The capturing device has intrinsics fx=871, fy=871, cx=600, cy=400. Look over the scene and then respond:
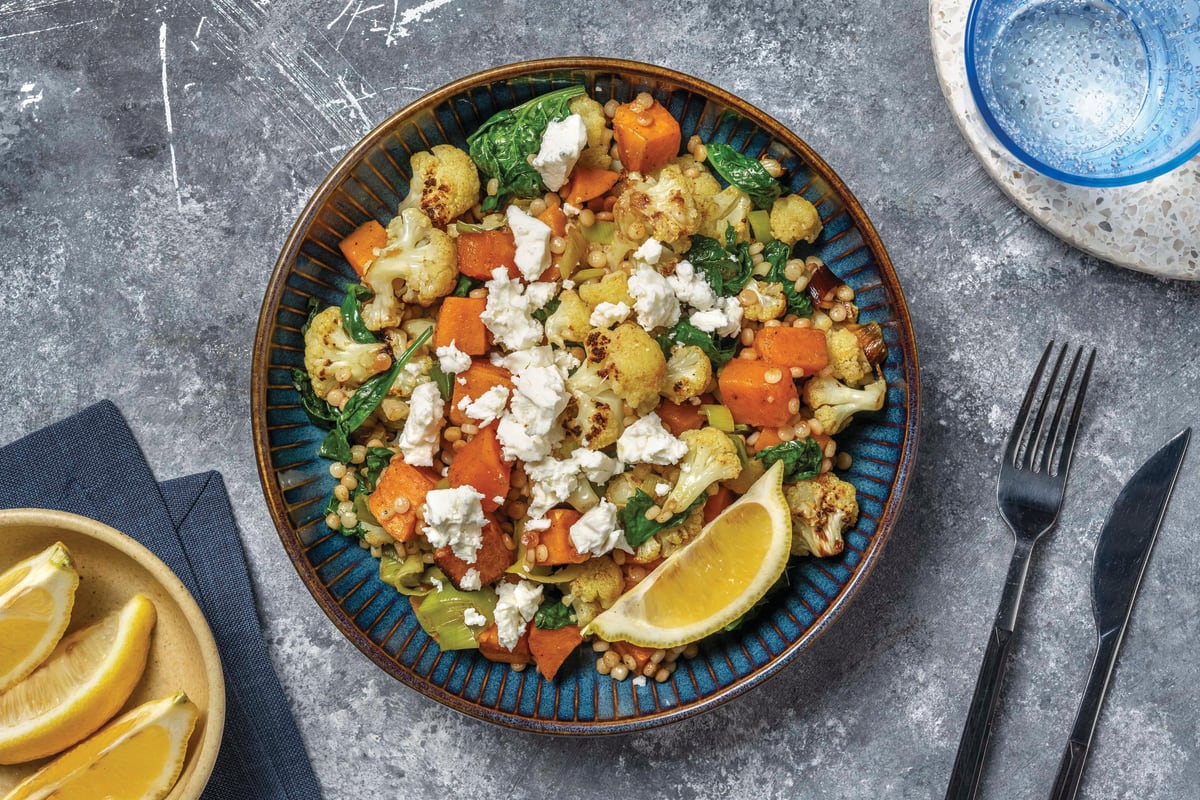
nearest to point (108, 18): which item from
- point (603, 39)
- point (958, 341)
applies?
point (603, 39)

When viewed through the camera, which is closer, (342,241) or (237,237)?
(342,241)

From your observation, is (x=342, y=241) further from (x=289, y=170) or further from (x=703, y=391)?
(x=703, y=391)

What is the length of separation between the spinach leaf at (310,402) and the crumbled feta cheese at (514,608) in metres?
0.75

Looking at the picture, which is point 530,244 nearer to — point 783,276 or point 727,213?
point 727,213

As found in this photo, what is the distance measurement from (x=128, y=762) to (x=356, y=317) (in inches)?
56.3

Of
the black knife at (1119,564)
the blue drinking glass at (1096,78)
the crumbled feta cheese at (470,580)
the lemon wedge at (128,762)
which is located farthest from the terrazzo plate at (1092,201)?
the lemon wedge at (128,762)

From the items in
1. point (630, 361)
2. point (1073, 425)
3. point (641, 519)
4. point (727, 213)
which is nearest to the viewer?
point (630, 361)

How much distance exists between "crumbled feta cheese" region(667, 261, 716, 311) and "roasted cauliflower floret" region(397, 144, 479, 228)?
644mm

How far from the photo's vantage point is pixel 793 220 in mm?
2535

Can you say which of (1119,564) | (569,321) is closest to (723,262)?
(569,321)

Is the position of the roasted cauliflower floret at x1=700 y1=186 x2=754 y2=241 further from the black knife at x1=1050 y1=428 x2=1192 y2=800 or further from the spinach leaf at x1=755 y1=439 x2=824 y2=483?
the black knife at x1=1050 y1=428 x2=1192 y2=800

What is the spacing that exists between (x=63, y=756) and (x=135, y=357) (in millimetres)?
1237

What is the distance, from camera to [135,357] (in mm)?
2896

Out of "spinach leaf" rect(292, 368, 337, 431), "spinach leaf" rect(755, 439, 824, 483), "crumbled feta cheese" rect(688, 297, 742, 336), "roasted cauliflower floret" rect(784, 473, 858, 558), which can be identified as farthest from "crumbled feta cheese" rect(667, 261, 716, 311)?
"spinach leaf" rect(292, 368, 337, 431)
